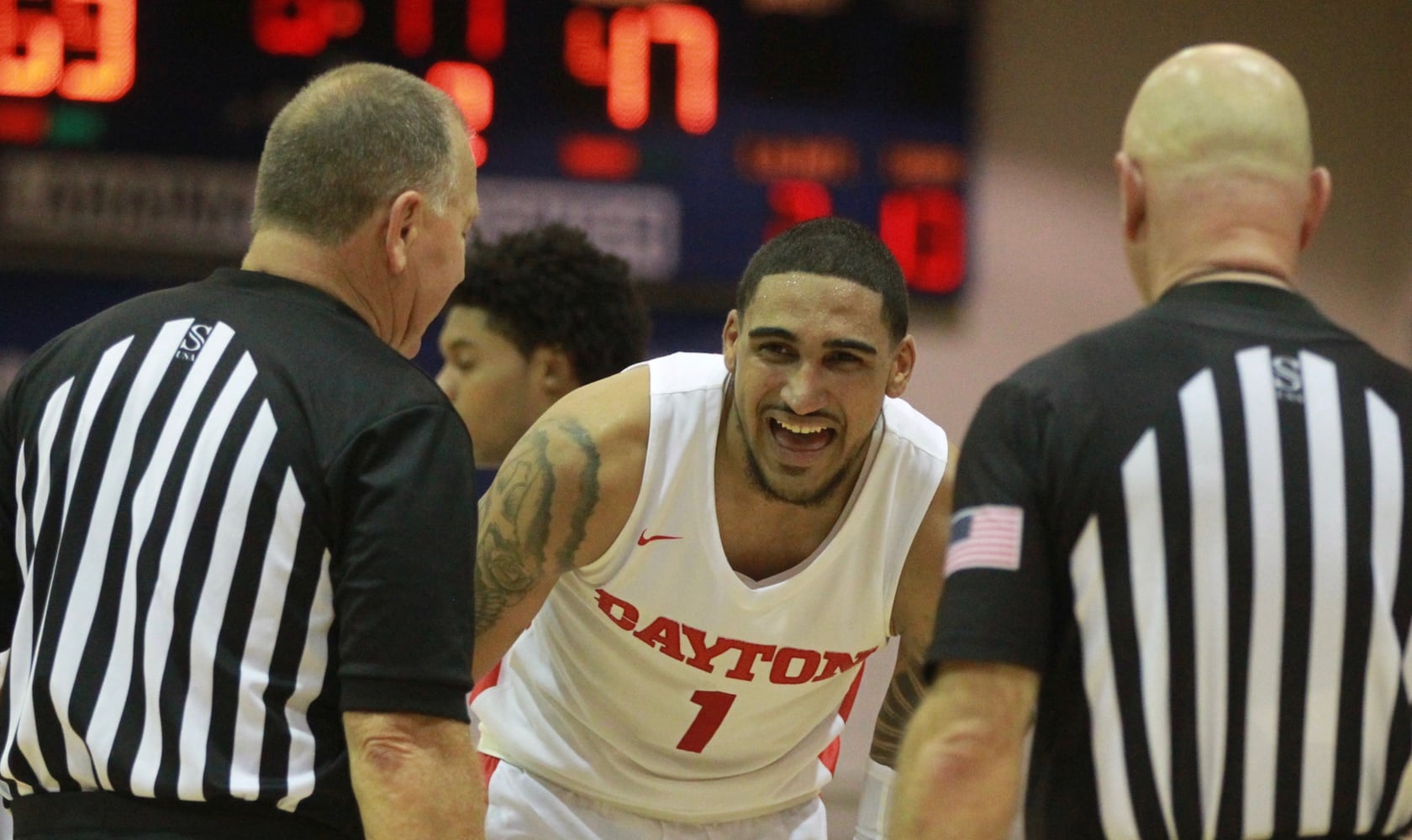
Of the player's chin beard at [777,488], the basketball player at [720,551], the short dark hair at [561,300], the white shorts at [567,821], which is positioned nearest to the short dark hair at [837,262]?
the basketball player at [720,551]

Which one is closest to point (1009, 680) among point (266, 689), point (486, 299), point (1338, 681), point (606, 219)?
point (1338, 681)

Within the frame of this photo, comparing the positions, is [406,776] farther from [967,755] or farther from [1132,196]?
[1132,196]

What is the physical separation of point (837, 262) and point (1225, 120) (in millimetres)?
1149

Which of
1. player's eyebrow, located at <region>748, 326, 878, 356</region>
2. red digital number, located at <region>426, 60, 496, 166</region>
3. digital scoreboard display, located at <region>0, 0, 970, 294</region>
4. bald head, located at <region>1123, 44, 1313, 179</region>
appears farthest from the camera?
red digital number, located at <region>426, 60, 496, 166</region>

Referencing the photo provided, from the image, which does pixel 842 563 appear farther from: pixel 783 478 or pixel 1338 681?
pixel 1338 681

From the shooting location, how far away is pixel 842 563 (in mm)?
2990

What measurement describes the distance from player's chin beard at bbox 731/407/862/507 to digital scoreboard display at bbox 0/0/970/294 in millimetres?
2399

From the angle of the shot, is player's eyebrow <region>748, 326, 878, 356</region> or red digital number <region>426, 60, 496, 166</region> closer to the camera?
player's eyebrow <region>748, 326, 878, 356</region>

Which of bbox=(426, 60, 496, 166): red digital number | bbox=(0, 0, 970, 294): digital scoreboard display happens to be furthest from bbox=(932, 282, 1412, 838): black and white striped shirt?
bbox=(426, 60, 496, 166): red digital number

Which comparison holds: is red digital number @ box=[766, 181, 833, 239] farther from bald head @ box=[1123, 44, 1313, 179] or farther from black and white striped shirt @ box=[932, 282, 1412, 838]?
black and white striped shirt @ box=[932, 282, 1412, 838]

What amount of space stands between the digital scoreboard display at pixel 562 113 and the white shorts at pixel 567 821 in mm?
2396

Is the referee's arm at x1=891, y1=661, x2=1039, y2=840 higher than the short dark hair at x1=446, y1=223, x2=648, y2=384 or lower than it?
lower

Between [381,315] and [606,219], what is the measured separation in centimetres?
321

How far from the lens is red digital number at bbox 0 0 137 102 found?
16.0 feet
